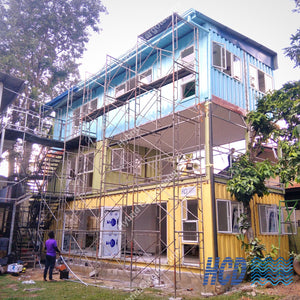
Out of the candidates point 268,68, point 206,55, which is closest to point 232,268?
point 206,55

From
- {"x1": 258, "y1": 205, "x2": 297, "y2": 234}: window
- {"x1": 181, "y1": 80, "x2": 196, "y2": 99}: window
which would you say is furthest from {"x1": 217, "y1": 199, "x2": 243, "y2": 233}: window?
{"x1": 181, "y1": 80, "x2": 196, "y2": 99}: window

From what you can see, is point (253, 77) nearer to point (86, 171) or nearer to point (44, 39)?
point (86, 171)

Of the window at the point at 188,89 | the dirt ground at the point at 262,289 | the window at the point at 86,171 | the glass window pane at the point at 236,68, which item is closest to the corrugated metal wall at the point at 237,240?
the dirt ground at the point at 262,289

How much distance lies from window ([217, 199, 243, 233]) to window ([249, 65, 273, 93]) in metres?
5.89

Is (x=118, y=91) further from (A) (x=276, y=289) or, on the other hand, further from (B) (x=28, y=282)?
(A) (x=276, y=289)

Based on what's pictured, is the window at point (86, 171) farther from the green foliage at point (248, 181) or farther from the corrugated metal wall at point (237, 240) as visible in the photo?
the green foliage at point (248, 181)

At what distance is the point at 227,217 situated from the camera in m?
10.0

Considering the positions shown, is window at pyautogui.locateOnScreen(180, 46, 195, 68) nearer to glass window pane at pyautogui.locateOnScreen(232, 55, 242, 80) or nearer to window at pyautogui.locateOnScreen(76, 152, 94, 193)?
glass window pane at pyautogui.locateOnScreen(232, 55, 242, 80)

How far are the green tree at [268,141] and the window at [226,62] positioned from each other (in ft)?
6.00

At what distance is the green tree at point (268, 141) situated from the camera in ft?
31.5

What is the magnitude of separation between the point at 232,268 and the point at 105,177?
7044mm

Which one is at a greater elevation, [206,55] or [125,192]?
[206,55]

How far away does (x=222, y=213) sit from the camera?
1005 cm

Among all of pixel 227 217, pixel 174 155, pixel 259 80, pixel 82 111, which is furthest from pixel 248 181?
pixel 82 111
